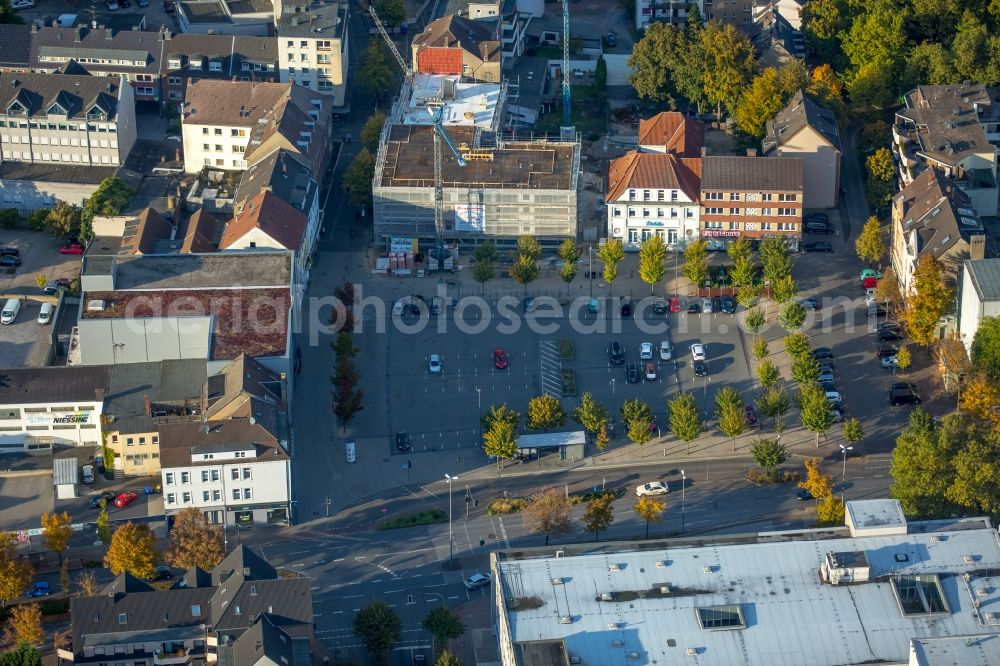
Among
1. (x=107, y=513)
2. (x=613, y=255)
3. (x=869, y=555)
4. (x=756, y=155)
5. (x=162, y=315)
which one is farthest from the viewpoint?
(x=756, y=155)

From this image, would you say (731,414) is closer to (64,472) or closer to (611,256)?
(611,256)

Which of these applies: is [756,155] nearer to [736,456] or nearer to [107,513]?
[736,456]

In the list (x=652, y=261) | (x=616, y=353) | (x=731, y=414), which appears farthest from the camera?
(x=652, y=261)

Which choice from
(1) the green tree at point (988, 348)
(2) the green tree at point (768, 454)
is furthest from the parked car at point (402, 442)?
(1) the green tree at point (988, 348)

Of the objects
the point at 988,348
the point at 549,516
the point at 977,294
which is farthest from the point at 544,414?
the point at 977,294

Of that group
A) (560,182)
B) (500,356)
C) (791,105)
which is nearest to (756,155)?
(791,105)

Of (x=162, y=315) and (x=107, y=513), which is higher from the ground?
(x=162, y=315)

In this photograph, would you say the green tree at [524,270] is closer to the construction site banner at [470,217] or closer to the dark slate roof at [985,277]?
the construction site banner at [470,217]
